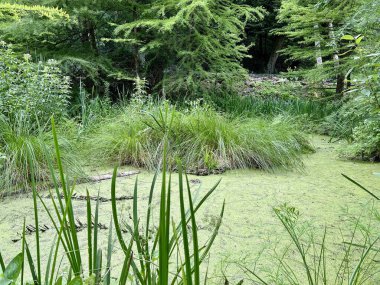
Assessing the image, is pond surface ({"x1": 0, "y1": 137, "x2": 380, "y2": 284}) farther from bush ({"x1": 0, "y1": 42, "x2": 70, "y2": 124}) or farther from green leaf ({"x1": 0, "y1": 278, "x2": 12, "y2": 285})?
bush ({"x1": 0, "y1": 42, "x2": 70, "y2": 124})

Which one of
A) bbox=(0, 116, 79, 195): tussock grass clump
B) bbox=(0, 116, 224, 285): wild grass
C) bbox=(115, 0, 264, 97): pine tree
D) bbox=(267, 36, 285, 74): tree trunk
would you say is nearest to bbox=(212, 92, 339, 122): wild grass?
bbox=(115, 0, 264, 97): pine tree

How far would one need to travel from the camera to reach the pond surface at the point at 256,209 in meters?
1.42

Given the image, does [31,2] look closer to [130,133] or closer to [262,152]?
[130,133]

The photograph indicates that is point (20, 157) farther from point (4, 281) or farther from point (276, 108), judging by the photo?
point (276, 108)

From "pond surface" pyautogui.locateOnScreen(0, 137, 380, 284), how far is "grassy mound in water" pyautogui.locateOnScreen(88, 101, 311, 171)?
15 cm

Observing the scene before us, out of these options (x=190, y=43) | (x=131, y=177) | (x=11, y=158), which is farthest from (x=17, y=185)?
(x=190, y=43)

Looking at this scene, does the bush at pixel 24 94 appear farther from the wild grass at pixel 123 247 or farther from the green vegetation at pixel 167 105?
the wild grass at pixel 123 247

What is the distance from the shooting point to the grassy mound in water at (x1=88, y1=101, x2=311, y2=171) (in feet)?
9.63

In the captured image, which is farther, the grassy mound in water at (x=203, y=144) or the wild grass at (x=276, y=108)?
the wild grass at (x=276, y=108)

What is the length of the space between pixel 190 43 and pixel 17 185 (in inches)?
141

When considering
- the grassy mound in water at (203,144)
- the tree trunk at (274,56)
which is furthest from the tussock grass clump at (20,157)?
the tree trunk at (274,56)

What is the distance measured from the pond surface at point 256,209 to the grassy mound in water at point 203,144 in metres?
0.15

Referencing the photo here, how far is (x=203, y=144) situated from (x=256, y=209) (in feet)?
3.85

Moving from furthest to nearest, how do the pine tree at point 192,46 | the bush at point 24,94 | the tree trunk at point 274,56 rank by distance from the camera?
1. the tree trunk at point 274,56
2. the pine tree at point 192,46
3. the bush at point 24,94
